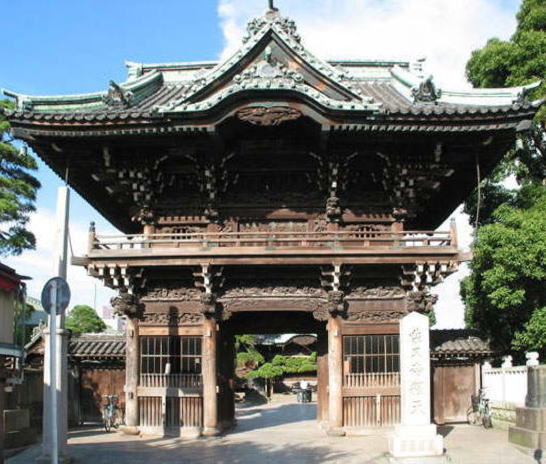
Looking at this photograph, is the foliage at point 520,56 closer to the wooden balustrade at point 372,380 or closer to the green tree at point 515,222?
the green tree at point 515,222

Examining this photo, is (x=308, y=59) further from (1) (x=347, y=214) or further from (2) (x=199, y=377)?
(2) (x=199, y=377)

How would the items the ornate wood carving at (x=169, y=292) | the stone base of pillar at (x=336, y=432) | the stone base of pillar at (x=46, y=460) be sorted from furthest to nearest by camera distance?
the ornate wood carving at (x=169, y=292) < the stone base of pillar at (x=336, y=432) < the stone base of pillar at (x=46, y=460)

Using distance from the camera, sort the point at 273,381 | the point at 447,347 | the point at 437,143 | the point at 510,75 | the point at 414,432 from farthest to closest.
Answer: the point at 273,381 → the point at 510,75 → the point at 447,347 → the point at 437,143 → the point at 414,432

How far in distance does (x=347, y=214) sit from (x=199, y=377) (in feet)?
21.4

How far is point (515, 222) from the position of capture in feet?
72.6

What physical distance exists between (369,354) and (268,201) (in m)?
5.45

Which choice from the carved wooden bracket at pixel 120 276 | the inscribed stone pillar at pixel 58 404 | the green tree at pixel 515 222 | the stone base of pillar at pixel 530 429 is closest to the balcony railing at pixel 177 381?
the carved wooden bracket at pixel 120 276

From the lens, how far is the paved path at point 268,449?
14.2 meters

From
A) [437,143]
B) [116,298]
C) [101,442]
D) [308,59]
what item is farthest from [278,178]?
[101,442]

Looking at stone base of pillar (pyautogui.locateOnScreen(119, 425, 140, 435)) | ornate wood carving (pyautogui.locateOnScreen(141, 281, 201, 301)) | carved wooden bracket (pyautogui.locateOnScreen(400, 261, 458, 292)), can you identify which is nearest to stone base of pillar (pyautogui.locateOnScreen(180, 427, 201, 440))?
stone base of pillar (pyautogui.locateOnScreen(119, 425, 140, 435))

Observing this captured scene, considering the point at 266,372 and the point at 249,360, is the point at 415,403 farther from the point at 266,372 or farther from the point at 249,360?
the point at 249,360

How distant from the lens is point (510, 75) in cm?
2547

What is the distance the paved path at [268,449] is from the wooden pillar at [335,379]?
439 millimetres

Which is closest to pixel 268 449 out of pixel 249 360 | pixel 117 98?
pixel 117 98
